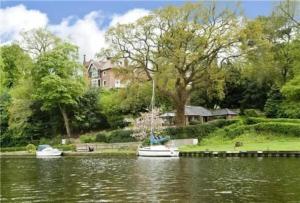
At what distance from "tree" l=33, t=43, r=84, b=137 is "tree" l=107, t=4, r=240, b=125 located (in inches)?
545

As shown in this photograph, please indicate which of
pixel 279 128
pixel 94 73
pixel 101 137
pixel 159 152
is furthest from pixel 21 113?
pixel 94 73

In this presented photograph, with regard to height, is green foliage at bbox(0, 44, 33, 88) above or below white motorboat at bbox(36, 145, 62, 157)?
above

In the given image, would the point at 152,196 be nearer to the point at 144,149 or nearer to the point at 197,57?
the point at 144,149

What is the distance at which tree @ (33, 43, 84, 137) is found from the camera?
75.4 meters

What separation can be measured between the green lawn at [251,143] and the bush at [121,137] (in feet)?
31.3

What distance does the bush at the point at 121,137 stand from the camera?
67.1m

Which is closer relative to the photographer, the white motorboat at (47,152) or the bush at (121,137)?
the white motorboat at (47,152)

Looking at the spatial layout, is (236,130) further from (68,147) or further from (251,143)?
(68,147)

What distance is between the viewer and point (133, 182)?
27.9m

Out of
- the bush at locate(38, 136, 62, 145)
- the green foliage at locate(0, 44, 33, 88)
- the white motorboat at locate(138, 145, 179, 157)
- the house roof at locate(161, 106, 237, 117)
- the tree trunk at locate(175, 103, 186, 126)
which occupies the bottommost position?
the white motorboat at locate(138, 145, 179, 157)

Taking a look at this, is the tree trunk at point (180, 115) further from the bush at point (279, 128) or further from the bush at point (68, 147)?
the bush at point (68, 147)

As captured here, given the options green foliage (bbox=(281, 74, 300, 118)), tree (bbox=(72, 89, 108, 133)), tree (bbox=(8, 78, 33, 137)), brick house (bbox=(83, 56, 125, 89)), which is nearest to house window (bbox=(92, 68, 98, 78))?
brick house (bbox=(83, 56, 125, 89))

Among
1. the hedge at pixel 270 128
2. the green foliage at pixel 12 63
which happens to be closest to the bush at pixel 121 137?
the hedge at pixel 270 128

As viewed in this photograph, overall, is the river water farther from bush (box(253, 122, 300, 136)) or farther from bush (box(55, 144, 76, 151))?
bush (box(55, 144, 76, 151))
